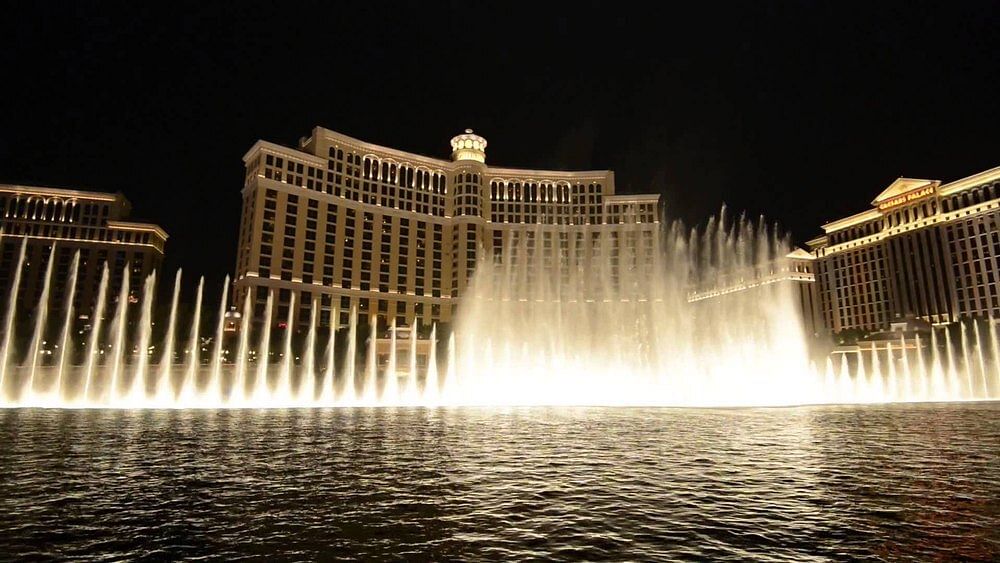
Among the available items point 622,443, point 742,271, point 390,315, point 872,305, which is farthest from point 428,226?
point 622,443

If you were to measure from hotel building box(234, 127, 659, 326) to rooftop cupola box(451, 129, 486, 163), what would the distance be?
26cm

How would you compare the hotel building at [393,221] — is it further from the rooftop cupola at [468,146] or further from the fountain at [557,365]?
the fountain at [557,365]

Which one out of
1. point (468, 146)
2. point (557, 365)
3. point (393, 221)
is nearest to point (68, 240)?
point (393, 221)

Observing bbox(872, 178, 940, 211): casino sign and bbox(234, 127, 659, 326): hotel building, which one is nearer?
bbox(234, 127, 659, 326): hotel building

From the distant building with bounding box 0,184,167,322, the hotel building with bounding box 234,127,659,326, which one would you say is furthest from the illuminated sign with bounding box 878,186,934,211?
the distant building with bounding box 0,184,167,322

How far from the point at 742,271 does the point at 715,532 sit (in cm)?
5195

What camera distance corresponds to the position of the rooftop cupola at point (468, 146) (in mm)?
125688

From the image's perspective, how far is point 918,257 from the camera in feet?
348

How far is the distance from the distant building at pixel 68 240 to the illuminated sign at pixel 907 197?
522 feet

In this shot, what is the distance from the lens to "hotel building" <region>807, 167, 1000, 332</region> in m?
97.9

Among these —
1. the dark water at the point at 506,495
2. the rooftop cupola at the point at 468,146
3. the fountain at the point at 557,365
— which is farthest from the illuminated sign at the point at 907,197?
the dark water at the point at 506,495

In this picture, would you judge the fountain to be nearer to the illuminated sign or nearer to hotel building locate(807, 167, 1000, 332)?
hotel building locate(807, 167, 1000, 332)

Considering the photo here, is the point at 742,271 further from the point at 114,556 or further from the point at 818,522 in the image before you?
the point at 114,556

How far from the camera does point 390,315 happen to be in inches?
4385
